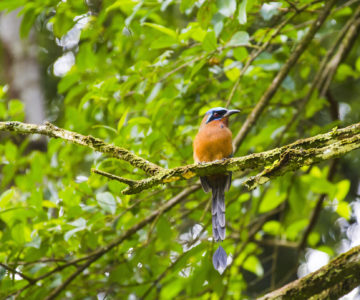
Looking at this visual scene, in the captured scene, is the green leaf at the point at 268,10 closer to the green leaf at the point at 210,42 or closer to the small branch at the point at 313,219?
the green leaf at the point at 210,42

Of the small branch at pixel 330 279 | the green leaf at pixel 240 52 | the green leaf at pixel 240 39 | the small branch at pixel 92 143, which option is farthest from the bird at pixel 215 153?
the small branch at pixel 92 143

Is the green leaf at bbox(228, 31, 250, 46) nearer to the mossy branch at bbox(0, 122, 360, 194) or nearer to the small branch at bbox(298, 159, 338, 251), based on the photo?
the mossy branch at bbox(0, 122, 360, 194)

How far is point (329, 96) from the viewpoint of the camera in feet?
18.9

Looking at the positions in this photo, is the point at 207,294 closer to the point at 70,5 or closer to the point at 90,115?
the point at 90,115

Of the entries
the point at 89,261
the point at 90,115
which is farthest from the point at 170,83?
the point at 89,261

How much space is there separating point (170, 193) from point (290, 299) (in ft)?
5.68

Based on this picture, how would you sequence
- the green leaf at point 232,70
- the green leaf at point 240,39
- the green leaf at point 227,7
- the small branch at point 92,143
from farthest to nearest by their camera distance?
the green leaf at point 232,70 < the green leaf at point 240,39 < the green leaf at point 227,7 < the small branch at point 92,143

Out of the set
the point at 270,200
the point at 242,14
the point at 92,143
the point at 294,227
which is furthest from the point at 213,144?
the point at 294,227

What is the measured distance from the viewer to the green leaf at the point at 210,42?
373cm

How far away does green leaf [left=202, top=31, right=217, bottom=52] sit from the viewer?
373 centimetres

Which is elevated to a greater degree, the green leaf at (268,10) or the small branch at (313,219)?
the green leaf at (268,10)

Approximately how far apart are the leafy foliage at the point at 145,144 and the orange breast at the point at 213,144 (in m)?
0.23

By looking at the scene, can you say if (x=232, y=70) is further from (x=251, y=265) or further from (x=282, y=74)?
(x=251, y=265)

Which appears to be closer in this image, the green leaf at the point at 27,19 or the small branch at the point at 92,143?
the small branch at the point at 92,143
